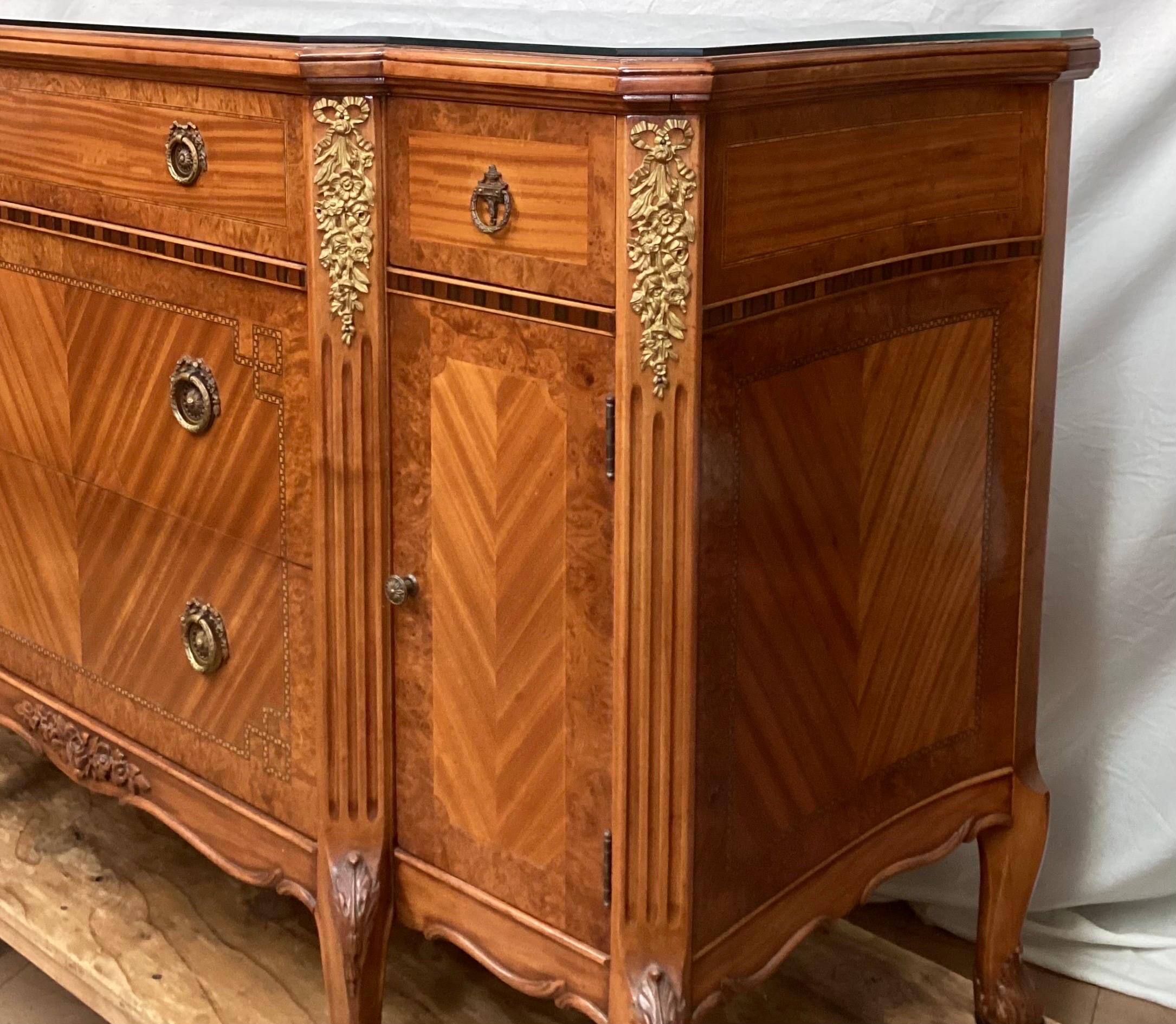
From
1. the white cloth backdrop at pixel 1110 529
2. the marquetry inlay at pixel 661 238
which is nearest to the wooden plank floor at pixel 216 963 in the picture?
the white cloth backdrop at pixel 1110 529

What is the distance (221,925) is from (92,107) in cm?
83

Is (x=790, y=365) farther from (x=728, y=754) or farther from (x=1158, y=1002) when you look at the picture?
(x=1158, y=1002)

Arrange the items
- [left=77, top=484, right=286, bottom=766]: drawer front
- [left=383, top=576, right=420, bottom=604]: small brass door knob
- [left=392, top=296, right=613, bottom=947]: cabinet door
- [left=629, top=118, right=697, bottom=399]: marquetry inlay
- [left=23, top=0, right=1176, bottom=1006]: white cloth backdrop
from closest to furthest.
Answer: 1. [left=629, top=118, right=697, bottom=399]: marquetry inlay
2. [left=392, top=296, right=613, bottom=947]: cabinet door
3. [left=383, top=576, right=420, bottom=604]: small brass door knob
4. [left=77, top=484, right=286, bottom=766]: drawer front
5. [left=23, top=0, right=1176, bottom=1006]: white cloth backdrop

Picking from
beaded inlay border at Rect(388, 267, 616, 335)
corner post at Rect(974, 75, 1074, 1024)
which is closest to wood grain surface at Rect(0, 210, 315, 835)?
beaded inlay border at Rect(388, 267, 616, 335)

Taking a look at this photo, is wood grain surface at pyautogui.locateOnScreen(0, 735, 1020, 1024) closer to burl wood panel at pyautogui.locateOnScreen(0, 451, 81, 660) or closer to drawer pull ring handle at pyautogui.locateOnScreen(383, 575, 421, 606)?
burl wood panel at pyautogui.locateOnScreen(0, 451, 81, 660)

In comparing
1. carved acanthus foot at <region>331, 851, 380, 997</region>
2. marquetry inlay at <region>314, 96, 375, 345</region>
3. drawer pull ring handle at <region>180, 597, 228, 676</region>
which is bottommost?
carved acanthus foot at <region>331, 851, 380, 997</region>

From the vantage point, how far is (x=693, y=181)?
3.40ft

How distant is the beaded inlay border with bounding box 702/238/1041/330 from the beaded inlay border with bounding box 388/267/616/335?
0.08 m

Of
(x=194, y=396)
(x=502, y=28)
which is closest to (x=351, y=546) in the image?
(x=194, y=396)

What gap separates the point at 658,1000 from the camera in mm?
1190

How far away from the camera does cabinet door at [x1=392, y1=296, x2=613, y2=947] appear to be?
1160 mm

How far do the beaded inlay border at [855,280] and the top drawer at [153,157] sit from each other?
1.16 ft

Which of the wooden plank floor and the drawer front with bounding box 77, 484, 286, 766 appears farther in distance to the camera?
the wooden plank floor

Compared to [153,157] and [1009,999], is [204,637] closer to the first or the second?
[153,157]
